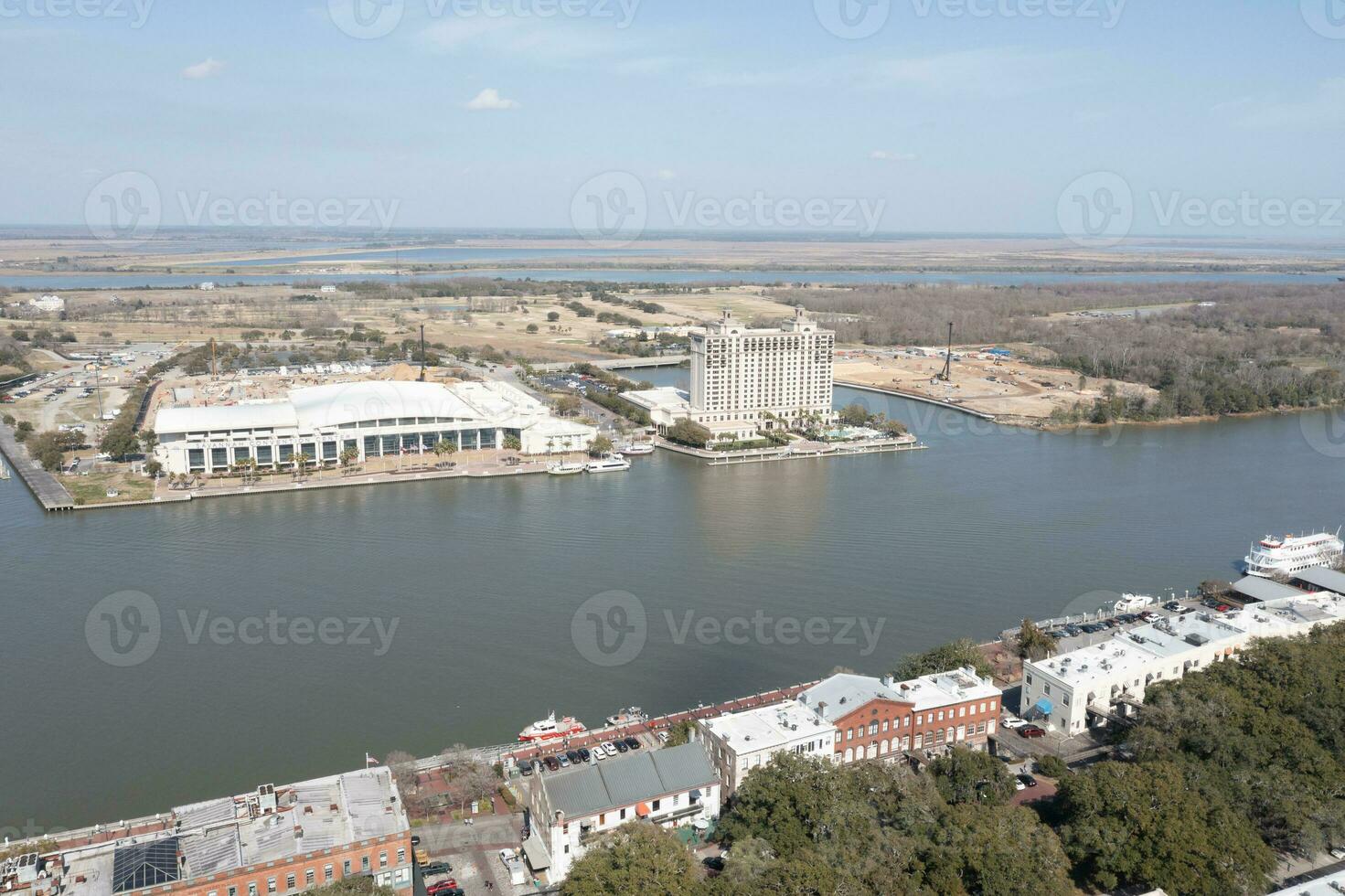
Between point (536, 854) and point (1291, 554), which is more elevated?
point (1291, 554)

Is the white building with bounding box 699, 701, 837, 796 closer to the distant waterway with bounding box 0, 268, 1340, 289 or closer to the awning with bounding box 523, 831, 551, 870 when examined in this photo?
the awning with bounding box 523, 831, 551, 870

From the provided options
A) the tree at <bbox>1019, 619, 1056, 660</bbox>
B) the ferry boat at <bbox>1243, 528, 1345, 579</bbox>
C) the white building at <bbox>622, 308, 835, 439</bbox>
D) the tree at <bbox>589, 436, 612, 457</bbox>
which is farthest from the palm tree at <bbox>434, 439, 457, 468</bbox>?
the ferry boat at <bbox>1243, 528, 1345, 579</bbox>

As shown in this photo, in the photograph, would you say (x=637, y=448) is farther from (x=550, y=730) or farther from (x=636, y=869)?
(x=636, y=869)

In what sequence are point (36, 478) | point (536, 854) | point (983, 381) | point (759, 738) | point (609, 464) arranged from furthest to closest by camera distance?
point (983, 381) < point (609, 464) < point (36, 478) < point (759, 738) < point (536, 854)

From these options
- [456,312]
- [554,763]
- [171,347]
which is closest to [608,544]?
[554,763]

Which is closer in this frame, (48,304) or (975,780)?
(975,780)

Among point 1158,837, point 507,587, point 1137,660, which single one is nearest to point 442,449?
point 507,587

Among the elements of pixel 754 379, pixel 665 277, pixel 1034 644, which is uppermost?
pixel 665 277
